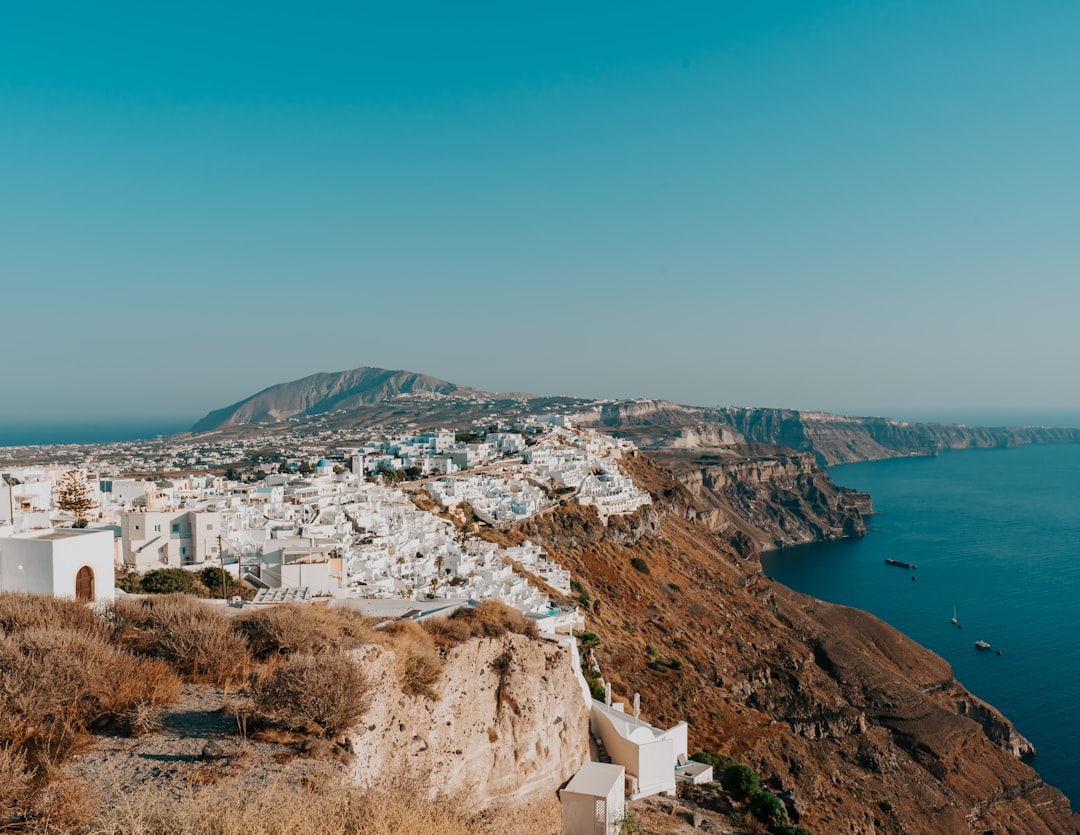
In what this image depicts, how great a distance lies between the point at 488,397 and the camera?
594 feet

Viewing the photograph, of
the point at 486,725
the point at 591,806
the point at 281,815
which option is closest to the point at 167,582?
the point at 486,725

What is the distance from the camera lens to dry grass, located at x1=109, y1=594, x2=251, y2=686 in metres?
8.30

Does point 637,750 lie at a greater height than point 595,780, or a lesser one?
lesser

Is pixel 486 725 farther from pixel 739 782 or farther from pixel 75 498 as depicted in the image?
pixel 75 498

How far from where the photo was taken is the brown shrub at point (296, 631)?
8625mm

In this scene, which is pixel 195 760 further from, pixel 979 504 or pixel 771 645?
pixel 979 504

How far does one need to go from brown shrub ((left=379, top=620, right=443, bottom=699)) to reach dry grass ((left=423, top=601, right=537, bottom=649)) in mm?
656

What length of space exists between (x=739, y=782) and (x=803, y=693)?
52.7 feet

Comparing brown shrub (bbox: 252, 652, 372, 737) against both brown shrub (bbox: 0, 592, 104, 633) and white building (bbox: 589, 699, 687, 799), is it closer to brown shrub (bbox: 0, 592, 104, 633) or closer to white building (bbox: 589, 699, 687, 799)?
brown shrub (bbox: 0, 592, 104, 633)

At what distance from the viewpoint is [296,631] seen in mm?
8766

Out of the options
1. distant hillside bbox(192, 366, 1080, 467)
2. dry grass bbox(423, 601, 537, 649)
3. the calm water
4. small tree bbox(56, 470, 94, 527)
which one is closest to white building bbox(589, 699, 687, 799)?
dry grass bbox(423, 601, 537, 649)

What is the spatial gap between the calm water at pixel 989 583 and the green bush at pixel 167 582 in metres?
33.2

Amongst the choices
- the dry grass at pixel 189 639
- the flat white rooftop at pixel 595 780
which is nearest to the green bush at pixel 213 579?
the dry grass at pixel 189 639

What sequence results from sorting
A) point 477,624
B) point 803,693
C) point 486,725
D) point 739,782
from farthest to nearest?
point 803,693, point 739,782, point 477,624, point 486,725
